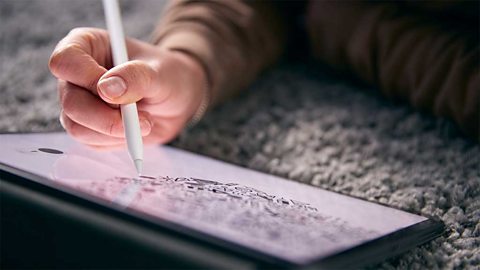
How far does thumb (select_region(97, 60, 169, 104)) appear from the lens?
42cm

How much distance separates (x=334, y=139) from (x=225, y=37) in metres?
0.17

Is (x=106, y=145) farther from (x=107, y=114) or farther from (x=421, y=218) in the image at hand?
(x=421, y=218)

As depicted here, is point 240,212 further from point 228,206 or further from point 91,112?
point 91,112

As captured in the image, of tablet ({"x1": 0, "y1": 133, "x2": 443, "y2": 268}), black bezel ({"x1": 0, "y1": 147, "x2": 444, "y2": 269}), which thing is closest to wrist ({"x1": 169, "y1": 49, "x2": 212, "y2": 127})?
tablet ({"x1": 0, "y1": 133, "x2": 443, "y2": 268})

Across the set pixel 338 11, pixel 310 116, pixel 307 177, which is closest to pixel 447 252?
pixel 307 177

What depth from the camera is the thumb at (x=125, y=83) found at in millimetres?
422

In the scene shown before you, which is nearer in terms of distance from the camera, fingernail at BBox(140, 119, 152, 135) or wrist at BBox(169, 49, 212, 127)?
fingernail at BBox(140, 119, 152, 135)

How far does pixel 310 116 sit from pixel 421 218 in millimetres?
241

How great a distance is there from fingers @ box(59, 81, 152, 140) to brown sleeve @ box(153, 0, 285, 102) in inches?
6.9

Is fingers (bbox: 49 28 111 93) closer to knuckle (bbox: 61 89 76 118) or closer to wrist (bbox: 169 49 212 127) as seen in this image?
knuckle (bbox: 61 89 76 118)

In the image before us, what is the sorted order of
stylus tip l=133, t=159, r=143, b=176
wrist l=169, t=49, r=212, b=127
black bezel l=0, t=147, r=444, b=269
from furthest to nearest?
wrist l=169, t=49, r=212, b=127 → stylus tip l=133, t=159, r=143, b=176 → black bezel l=0, t=147, r=444, b=269

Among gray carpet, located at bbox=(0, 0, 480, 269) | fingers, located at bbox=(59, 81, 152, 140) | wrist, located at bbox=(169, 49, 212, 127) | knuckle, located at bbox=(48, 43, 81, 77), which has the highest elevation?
knuckle, located at bbox=(48, 43, 81, 77)

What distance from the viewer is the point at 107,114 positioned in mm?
450

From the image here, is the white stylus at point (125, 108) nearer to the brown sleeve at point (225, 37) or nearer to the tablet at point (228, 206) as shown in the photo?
the tablet at point (228, 206)
